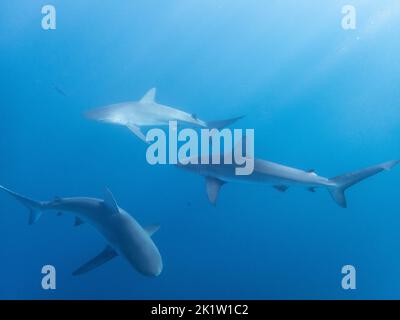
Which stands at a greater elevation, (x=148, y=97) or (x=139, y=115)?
(x=148, y=97)

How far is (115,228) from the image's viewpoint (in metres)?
4.03

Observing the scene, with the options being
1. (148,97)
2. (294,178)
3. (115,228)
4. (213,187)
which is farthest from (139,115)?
(294,178)

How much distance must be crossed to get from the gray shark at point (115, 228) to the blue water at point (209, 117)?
1.85 meters

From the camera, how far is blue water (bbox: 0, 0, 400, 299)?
6851mm

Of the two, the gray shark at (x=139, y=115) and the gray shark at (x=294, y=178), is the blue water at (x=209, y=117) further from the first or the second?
the gray shark at (x=139, y=115)

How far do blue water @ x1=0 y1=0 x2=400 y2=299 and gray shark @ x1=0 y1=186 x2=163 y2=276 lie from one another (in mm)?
1847

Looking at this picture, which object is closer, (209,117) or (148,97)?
(148,97)

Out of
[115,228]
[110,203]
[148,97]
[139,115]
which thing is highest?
[148,97]

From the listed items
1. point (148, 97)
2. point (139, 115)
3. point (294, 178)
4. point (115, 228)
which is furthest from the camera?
point (148, 97)

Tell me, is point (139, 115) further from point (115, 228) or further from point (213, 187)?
point (115, 228)

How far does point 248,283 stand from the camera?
659 cm

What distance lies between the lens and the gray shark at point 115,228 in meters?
3.80

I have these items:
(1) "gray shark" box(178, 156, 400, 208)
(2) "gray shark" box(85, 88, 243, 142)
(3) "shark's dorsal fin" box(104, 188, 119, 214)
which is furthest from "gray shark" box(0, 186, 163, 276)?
(2) "gray shark" box(85, 88, 243, 142)

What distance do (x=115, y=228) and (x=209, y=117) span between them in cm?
930
